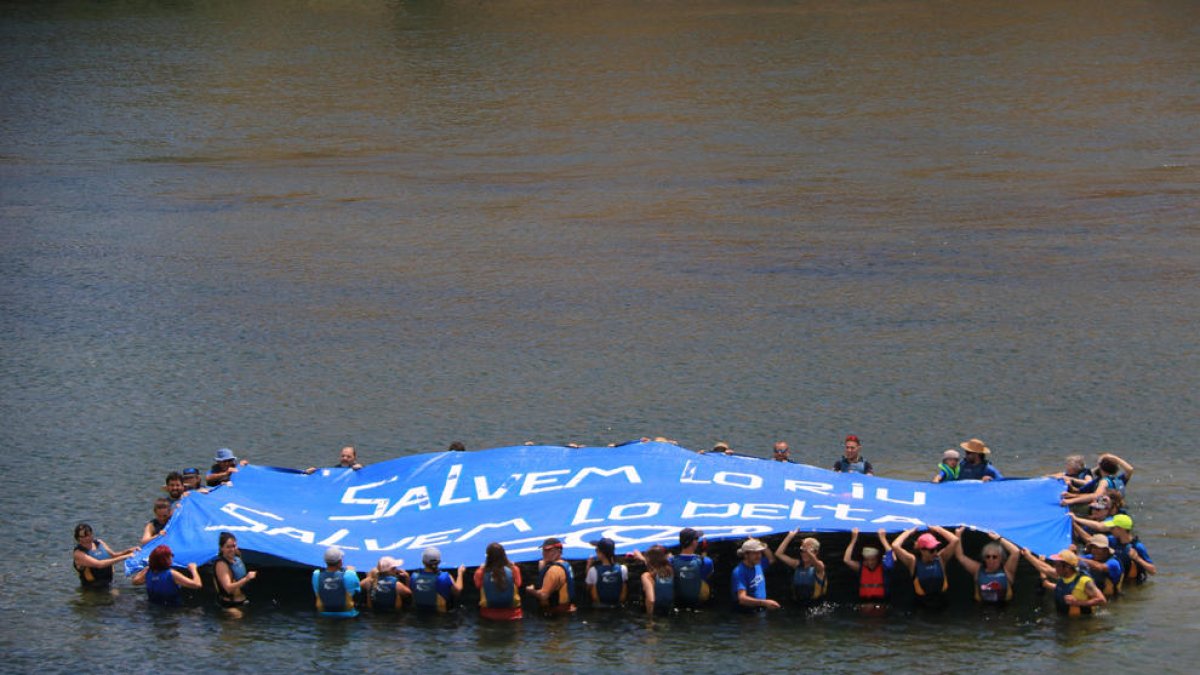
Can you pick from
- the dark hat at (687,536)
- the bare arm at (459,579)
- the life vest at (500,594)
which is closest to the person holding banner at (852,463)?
the dark hat at (687,536)

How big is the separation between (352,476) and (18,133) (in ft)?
89.7

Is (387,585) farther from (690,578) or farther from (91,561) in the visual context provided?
(91,561)

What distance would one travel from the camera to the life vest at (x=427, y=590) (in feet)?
49.3

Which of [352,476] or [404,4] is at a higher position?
[404,4]

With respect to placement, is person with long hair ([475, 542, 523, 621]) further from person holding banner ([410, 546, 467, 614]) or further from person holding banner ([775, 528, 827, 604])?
person holding banner ([775, 528, 827, 604])

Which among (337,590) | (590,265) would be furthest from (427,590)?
(590,265)

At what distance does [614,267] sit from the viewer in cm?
3216

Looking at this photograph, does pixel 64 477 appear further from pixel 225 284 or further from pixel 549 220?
pixel 549 220

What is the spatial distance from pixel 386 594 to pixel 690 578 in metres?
2.72

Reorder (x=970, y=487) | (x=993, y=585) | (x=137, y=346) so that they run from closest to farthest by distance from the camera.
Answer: (x=993, y=585), (x=970, y=487), (x=137, y=346)

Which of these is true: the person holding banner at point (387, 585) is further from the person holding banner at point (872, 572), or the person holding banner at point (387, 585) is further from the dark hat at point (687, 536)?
the person holding banner at point (872, 572)

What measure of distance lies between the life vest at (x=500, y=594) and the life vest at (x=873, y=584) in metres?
3.08

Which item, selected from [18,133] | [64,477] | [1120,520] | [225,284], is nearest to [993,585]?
[1120,520]

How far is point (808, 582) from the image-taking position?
1500 cm
